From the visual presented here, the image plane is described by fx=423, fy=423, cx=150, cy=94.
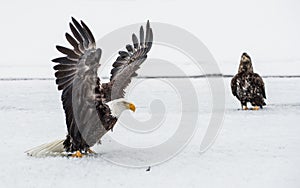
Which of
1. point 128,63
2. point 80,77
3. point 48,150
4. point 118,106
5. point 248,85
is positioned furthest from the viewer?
point 248,85

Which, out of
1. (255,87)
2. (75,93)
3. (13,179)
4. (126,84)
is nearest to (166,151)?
(126,84)

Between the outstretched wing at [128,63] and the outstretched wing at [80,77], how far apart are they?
1.56 feet

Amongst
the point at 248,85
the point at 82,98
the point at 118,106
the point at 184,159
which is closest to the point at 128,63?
the point at 118,106

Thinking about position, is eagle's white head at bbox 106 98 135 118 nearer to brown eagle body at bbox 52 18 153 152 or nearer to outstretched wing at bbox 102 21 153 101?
brown eagle body at bbox 52 18 153 152

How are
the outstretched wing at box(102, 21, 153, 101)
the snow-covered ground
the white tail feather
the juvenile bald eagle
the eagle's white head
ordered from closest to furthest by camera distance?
the snow-covered ground → the eagle's white head → the white tail feather → the outstretched wing at box(102, 21, 153, 101) → the juvenile bald eagle

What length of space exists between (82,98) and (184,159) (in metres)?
1.01

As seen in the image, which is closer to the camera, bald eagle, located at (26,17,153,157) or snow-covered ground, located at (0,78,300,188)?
snow-covered ground, located at (0,78,300,188)

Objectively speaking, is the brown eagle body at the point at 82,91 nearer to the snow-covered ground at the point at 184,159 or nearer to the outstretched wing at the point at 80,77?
the outstretched wing at the point at 80,77

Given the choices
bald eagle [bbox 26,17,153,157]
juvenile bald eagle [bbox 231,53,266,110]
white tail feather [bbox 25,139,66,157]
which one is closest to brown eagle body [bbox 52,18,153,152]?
bald eagle [bbox 26,17,153,157]

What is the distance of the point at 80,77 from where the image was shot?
10.9ft

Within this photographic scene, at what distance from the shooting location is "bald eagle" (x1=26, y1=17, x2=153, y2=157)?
3305mm

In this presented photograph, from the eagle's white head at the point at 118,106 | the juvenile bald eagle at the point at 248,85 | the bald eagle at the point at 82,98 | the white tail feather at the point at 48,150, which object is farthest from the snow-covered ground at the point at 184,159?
the eagle's white head at the point at 118,106

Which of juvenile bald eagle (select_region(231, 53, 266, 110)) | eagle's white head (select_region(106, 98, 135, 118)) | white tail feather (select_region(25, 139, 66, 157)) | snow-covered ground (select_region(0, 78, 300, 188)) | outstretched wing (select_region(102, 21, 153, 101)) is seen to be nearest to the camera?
snow-covered ground (select_region(0, 78, 300, 188))

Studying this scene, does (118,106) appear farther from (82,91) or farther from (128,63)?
(128,63)
